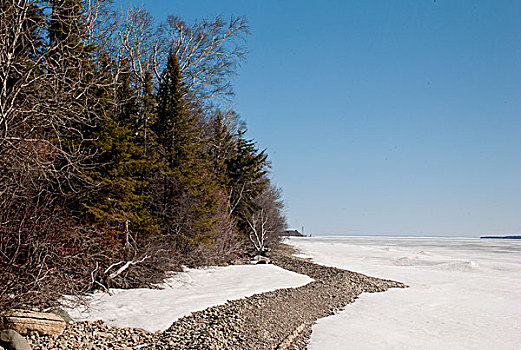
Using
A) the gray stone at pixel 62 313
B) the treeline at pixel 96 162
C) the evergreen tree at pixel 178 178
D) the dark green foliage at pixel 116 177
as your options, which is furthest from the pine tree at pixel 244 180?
the gray stone at pixel 62 313

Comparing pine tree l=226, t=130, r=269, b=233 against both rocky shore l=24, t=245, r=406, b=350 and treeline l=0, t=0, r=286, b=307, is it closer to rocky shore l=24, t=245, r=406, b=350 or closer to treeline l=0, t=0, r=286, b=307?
treeline l=0, t=0, r=286, b=307

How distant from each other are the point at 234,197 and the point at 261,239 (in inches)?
128

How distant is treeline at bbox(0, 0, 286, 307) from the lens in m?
8.28

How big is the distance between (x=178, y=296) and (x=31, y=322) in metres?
4.84

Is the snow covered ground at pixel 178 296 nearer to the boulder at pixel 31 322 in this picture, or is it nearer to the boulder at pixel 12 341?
the boulder at pixel 31 322

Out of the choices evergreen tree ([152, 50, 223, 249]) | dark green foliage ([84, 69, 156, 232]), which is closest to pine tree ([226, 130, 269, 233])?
evergreen tree ([152, 50, 223, 249])

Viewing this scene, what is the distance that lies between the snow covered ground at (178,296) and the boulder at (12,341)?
2.04 meters

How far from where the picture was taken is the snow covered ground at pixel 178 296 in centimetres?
880

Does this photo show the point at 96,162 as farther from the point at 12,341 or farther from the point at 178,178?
the point at 12,341

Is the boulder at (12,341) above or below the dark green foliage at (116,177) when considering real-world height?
below

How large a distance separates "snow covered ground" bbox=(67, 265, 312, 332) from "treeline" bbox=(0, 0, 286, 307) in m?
0.65

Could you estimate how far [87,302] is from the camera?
9.33m

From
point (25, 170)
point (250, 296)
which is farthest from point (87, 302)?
point (250, 296)

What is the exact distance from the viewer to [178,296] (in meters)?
11.4
